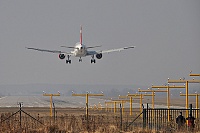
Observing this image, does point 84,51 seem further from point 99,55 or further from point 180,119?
point 180,119

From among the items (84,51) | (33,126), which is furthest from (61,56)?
(33,126)

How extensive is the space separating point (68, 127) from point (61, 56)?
181 ft

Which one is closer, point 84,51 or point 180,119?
point 180,119

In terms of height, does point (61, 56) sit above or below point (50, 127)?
above

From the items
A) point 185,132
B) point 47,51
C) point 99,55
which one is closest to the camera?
point 185,132

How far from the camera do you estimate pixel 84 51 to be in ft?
323

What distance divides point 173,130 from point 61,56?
57.7m

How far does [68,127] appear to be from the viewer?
43.1m

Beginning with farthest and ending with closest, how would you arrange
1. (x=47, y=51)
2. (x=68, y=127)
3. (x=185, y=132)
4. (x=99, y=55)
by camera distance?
(x=47, y=51)
(x=99, y=55)
(x=68, y=127)
(x=185, y=132)

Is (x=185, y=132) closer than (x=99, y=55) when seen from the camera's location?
Yes

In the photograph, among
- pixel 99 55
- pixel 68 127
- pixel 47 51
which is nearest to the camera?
pixel 68 127

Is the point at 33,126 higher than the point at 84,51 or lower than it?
lower

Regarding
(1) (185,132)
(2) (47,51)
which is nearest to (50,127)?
(1) (185,132)

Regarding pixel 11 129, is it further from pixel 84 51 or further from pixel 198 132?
pixel 84 51
